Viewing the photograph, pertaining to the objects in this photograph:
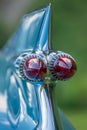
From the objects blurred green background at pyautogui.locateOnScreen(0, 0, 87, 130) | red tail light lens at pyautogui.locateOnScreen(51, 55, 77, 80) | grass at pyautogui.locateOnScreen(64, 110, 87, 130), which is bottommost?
grass at pyautogui.locateOnScreen(64, 110, 87, 130)

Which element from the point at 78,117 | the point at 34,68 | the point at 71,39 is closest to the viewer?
the point at 34,68

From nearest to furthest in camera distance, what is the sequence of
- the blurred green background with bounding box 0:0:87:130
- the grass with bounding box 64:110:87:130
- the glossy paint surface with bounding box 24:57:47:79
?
the glossy paint surface with bounding box 24:57:47:79 < the grass with bounding box 64:110:87:130 < the blurred green background with bounding box 0:0:87:130

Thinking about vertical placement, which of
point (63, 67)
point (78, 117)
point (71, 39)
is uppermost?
point (71, 39)

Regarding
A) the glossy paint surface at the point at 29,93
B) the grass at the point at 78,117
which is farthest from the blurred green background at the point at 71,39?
the glossy paint surface at the point at 29,93

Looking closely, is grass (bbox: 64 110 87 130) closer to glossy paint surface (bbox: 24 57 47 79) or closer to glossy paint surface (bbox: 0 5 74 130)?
glossy paint surface (bbox: 0 5 74 130)

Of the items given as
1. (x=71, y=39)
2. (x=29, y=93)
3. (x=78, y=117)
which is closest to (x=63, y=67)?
(x=29, y=93)

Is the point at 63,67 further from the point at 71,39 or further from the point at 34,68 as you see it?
the point at 71,39

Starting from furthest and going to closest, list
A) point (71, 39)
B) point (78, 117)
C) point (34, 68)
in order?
point (71, 39), point (78, 117), point (34, 68)

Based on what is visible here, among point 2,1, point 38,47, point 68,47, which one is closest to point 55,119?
point 38,47

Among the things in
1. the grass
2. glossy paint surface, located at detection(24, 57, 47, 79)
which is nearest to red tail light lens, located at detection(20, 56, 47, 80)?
glossy paint surface, located at detection(24, 57, 47, 79)

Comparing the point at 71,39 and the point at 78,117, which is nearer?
the point at 78,117

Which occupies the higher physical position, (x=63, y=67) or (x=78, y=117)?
(x=63, y=67)

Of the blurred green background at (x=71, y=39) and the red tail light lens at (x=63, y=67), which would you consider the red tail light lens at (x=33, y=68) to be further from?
the blurred green background at (x=71, y=39)
